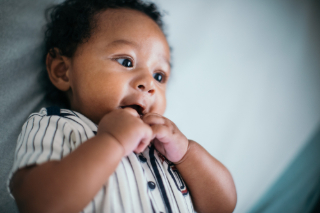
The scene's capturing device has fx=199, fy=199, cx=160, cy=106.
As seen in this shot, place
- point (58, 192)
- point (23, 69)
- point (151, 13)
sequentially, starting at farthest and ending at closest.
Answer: point (151, 13)
point (23, 69)
point (58, 192)

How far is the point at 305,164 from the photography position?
95 centimetres

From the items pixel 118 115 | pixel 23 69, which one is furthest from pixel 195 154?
pixel 23 69

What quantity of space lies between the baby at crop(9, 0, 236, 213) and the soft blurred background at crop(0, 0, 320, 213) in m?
0.29

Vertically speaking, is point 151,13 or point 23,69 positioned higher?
point 151,13

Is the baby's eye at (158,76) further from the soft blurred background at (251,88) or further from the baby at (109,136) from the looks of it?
the soft blurred background at (251,88)

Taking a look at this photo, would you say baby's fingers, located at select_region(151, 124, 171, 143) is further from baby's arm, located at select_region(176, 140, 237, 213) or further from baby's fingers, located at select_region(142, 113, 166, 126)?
baby's arm, located at select_region(176, 140, 237, 213)

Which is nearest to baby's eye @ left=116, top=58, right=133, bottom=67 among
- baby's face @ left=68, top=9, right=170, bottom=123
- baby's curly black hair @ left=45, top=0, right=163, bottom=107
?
baby's face @ left=68, top=9, right=170, bottom=123

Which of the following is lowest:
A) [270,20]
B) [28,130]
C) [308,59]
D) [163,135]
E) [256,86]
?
[28,130]

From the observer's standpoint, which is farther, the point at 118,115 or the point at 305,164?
the point at 305,164

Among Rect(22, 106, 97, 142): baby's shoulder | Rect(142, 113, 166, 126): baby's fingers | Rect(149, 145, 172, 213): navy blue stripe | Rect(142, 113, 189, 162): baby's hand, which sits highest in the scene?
Rect(142, 113, 166, 126): baby's fingers

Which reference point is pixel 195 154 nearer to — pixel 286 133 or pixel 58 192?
pixel 58 192

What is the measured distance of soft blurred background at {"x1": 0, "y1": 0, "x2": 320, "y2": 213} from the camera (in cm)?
100

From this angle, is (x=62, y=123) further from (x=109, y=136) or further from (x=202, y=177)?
(x=202, y=177)

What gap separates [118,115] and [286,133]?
91 cm
